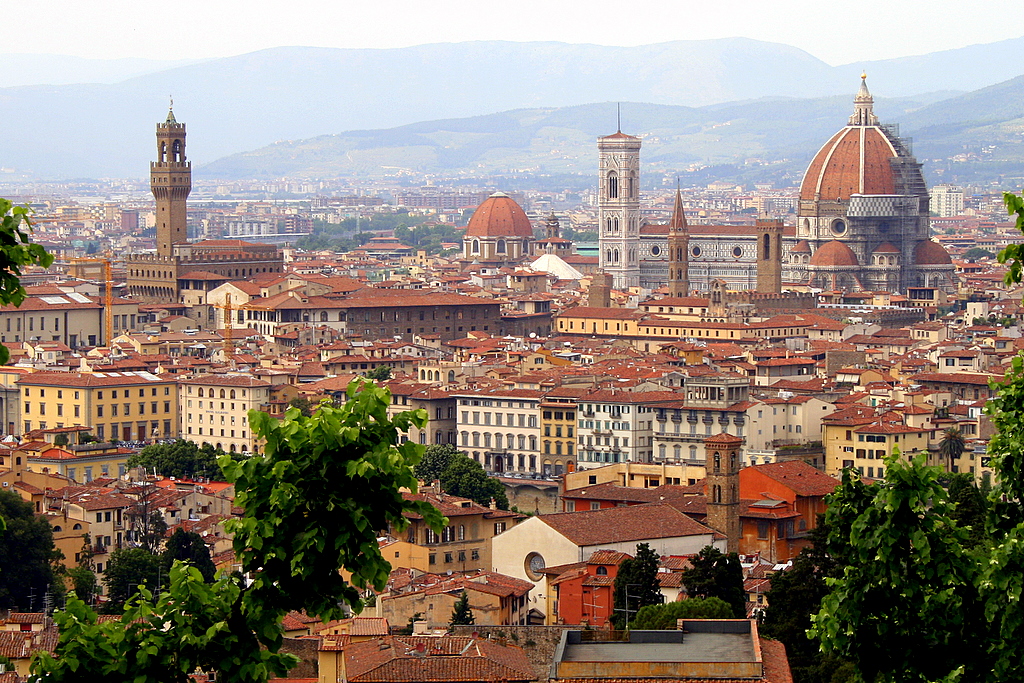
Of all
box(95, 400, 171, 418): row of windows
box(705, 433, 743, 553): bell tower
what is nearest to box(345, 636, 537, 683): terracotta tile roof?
box(705, 433, 743, 553): bell tower

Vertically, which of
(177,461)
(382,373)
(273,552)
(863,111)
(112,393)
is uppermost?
(863,111)

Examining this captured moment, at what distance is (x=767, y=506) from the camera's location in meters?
38.8

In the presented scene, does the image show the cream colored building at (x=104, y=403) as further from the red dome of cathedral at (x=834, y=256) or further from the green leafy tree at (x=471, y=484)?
the red dome of cathedral at (x=834, y=256)

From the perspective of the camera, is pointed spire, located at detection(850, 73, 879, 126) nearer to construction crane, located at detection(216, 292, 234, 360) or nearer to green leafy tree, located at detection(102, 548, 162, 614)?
construction crane, located at detection(216, 292, 234, 360)

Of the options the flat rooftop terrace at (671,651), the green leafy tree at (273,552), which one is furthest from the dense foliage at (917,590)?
the flat rooftop terrace at (671,651)

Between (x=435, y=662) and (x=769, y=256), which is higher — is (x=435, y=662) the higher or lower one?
the lower one

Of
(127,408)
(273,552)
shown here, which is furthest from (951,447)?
(273,552)

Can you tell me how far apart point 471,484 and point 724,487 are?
8.18m

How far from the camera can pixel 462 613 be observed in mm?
29156

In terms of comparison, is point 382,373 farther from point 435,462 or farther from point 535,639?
point 535,639

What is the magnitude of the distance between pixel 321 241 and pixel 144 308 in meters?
84.3

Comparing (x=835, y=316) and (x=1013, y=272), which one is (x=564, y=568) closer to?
(x=1013, y=272)

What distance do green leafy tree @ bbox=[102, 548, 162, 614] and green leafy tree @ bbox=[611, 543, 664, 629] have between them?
21.7 feet

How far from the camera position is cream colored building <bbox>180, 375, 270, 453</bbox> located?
189 ft
